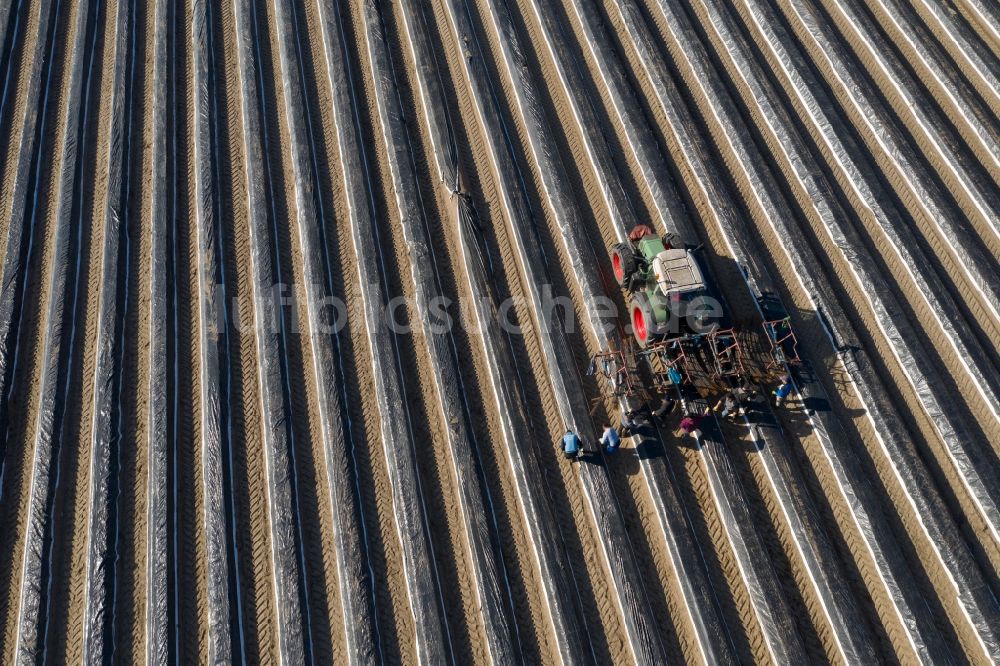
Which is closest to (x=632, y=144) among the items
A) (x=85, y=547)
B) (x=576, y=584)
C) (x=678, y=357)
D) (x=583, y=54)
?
(x=583, y=54)

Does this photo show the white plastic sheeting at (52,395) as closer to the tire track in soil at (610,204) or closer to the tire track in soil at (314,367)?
the tire track in soil at (314,367)

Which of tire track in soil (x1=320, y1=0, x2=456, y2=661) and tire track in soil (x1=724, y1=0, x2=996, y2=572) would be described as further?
tire track in soil (x1=724, y1=0, x2=996, y2=572)

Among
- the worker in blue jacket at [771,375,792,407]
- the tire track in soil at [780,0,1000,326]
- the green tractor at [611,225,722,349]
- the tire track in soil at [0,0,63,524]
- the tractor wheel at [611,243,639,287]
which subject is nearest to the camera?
the green tractor at [611,225,722,349]

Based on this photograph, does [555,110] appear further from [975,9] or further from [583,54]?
[975,9]

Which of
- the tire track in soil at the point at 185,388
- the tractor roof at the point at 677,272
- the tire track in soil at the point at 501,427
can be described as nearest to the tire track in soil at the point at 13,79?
the tire track in soil at the point at 185,388

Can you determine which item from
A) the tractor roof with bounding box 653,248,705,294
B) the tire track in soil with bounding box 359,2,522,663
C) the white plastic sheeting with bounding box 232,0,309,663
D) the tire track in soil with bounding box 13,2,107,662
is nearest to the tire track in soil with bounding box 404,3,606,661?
the tire track in soil with bounding box 359,2,522,663

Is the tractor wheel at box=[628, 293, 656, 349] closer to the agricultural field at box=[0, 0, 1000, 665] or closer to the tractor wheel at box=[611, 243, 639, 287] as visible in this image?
the agricultural field at box=[0, 0, 1000, 665]
